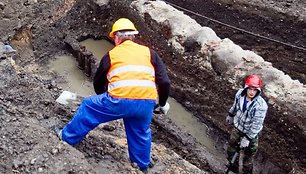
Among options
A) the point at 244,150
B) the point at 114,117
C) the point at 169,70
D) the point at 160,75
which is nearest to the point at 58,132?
the point at 114,117

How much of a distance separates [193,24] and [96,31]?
2.23 meters

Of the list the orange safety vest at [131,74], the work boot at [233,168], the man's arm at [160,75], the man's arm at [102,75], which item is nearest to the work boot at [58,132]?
the man's arm at [102,75]

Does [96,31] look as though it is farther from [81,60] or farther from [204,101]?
[204,101]

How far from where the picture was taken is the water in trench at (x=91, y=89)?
694cm

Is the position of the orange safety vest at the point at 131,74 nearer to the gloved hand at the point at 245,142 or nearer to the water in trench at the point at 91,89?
the gloved hand at the point at 245,142

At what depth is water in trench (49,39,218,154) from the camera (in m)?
6.94

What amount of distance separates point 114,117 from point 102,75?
39 centimetres

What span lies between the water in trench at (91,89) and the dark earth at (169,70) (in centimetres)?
12

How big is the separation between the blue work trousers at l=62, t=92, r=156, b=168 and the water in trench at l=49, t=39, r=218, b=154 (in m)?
2.72

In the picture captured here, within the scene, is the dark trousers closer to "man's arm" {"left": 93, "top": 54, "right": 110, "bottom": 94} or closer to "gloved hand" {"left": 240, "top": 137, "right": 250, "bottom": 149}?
"gloved hand" {"left": 240, "top": 137, "right": 250, "bottom": 149}

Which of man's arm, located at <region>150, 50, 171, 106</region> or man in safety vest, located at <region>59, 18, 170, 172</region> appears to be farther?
man's arm, located at <region>150, 50, 171, 106</region>

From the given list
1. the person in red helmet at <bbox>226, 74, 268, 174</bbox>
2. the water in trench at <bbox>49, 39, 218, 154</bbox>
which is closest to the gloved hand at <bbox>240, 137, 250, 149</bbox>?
the person in red helmet at <bbox>226, 74, 268, 174</bbox>

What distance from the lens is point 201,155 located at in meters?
6.09

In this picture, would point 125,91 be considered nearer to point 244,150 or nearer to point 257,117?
point 257,117
